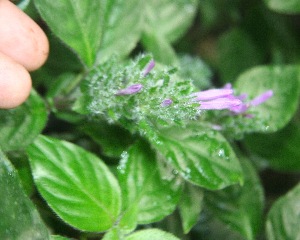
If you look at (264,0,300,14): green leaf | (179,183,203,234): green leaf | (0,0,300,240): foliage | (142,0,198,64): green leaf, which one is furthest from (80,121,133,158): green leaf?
(264,0,300,14): green leaf

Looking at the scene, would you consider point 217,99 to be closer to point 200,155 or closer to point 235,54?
point 200,155

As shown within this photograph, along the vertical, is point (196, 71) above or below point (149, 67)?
below

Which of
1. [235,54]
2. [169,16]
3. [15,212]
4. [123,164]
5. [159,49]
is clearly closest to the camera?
[15,212]

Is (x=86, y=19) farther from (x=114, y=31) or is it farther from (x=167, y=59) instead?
(x=167, y=59)

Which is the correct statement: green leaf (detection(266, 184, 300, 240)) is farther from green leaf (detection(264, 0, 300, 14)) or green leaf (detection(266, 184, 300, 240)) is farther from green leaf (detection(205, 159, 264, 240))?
green leaf (detection(264, 0, 300, 14))

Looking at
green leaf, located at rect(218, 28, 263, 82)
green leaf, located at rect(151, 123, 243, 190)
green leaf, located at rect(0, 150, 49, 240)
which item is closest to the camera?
green leaf, located at rect(0, 150, 49, 240)

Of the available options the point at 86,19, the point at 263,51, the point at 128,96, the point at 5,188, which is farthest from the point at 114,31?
the point at 263,51

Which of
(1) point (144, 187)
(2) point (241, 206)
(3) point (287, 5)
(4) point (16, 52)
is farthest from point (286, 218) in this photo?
(4) point (16, 52)
